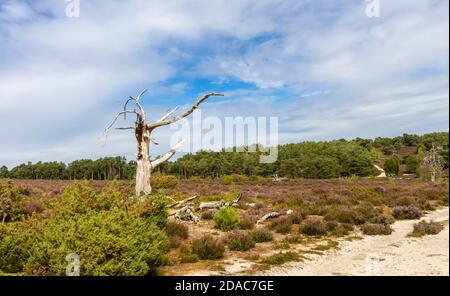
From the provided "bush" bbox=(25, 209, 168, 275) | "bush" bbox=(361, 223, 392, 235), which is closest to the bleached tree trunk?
"bush" bbox=(25, 209, 168, 275)

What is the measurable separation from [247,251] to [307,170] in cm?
6749

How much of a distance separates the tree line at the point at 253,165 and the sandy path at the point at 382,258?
2280 inches

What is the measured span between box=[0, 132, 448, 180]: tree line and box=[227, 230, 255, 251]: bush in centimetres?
5675

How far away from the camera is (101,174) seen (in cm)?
10419

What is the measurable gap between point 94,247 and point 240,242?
19.9 ft

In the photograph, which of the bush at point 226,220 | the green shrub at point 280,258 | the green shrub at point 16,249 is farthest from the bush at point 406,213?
the green shrub at point 16,249

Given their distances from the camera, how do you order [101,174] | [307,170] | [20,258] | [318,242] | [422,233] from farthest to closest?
[101,174]
[307,170]
[422,233]
[318,242]
[20,258]

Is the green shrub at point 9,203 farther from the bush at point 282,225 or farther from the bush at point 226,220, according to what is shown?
the bush at point 282,225

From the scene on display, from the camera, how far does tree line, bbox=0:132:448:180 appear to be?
79.1 m

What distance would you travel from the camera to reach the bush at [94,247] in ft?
22.5

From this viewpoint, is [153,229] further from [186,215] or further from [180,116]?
[186,215]

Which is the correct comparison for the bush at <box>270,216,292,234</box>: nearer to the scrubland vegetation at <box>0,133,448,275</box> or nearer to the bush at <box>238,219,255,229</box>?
the scrubland vegetation at <box>0,133,448,275</box>
